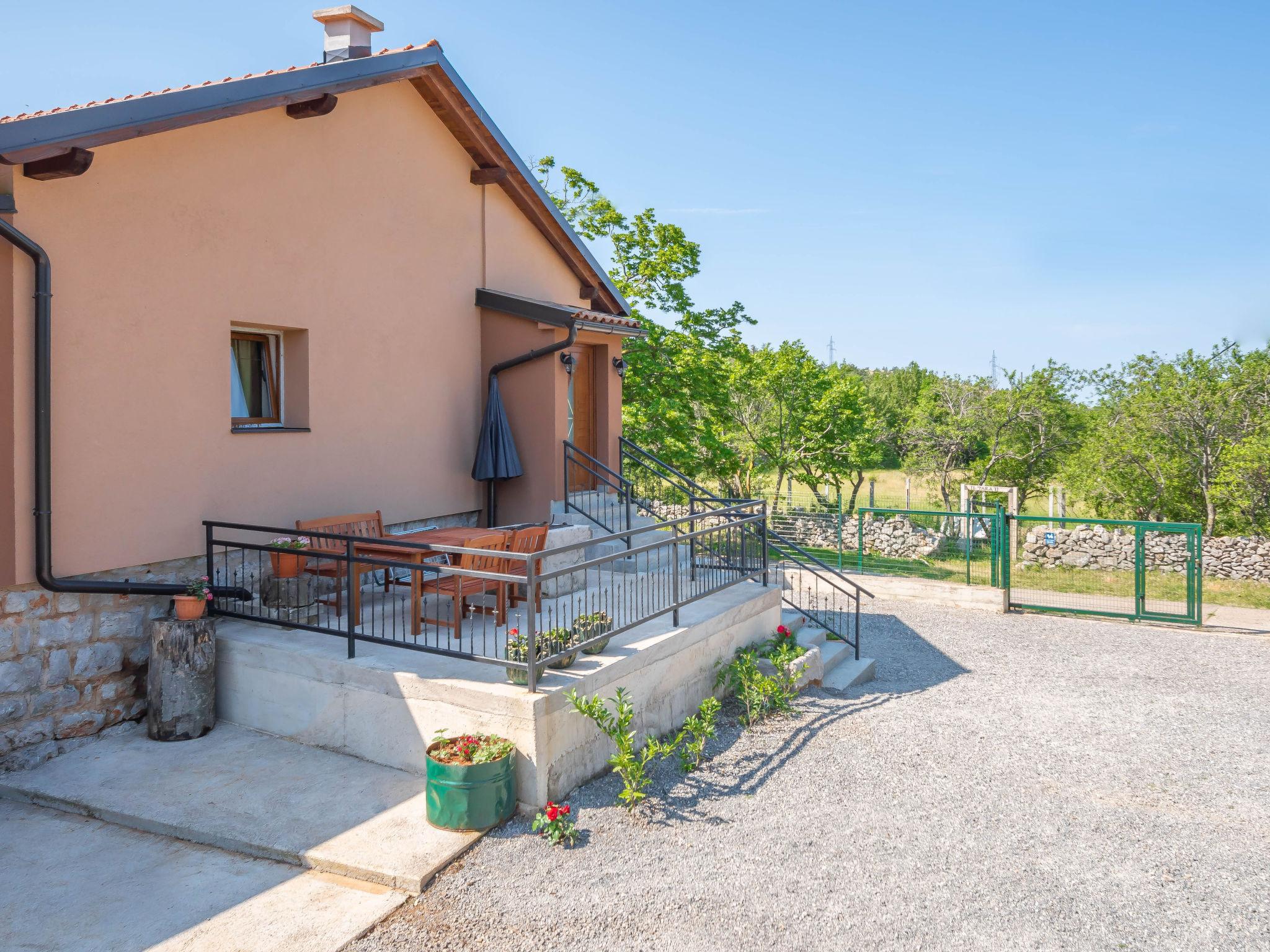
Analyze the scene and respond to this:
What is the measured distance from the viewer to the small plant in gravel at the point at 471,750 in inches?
196

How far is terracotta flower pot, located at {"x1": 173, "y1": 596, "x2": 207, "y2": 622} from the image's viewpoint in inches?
243

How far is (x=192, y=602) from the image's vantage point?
6.19 m

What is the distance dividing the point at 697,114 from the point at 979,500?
19.0 meters

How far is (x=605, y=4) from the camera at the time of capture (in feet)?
32.7

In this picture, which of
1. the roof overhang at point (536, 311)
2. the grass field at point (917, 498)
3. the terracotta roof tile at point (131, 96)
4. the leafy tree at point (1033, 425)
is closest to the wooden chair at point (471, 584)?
the roof overhang at point (536, 311)

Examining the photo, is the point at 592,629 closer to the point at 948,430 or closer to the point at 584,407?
the point at 584,407

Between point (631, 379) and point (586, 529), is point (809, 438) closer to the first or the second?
point (631, 379)

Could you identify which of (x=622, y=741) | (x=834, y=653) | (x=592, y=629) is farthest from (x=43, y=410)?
(x=834, y=653)

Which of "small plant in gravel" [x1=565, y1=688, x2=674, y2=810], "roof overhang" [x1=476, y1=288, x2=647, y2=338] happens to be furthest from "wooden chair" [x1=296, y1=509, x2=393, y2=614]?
"roof overhang" [x1=476, y1=288, x2=647, y2=338]

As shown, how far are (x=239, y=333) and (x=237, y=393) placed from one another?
0.57m

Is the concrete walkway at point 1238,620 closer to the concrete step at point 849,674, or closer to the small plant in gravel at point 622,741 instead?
the concrete step at point 849,674

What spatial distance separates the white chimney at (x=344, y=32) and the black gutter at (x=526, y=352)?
295 cm

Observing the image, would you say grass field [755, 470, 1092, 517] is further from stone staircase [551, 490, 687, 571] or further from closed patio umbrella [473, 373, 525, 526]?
closed patio umbrella [473, 373, 525, 526]

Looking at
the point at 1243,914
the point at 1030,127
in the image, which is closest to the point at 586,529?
the point at 1243,914
